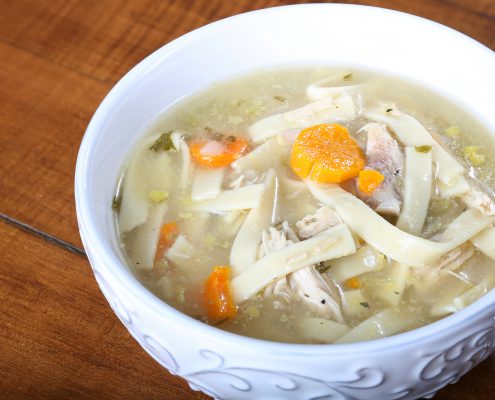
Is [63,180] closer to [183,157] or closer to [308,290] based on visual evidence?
[183,157]

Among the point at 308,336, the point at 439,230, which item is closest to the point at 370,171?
the point at 439,230

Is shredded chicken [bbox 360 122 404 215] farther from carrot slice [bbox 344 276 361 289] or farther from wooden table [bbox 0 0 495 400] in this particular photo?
wooden table [bbox 0 0 495 400]

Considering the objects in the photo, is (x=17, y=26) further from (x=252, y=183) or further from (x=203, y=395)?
(x=203, y=395)

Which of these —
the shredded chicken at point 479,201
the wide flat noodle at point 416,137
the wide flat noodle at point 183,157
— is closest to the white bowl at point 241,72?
the wide flat noodle at point 183,157

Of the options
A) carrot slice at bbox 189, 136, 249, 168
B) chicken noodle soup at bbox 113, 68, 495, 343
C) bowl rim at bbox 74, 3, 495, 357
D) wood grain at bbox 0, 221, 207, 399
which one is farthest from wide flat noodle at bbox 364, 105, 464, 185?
wood grain at bbox 0, 221, 207, 399

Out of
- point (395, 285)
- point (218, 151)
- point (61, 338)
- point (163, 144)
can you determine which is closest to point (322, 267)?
point (395, 285)

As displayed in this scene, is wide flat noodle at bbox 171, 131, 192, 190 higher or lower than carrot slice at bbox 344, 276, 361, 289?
lower
